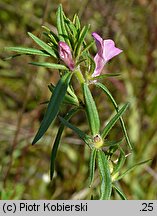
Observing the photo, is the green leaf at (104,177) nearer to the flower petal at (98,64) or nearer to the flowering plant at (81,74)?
the flowering plant at (81,74)

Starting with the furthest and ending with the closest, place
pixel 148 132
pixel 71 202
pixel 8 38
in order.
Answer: pixel 8 38
pixel 148 132
pixel 71 202

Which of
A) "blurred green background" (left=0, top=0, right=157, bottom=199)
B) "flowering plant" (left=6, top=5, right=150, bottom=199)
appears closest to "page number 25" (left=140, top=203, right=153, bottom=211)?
"flowering plant" (left=6, top=5, right=150, bottom=199)

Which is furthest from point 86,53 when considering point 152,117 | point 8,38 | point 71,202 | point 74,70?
point 8,38

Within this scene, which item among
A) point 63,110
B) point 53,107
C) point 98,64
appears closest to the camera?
point 53,107

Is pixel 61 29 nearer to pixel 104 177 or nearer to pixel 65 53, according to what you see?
pixel 65 53

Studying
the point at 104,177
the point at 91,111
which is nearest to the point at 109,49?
the point at 91,111

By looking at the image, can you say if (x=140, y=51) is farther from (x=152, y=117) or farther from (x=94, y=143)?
(x=94, y=143)

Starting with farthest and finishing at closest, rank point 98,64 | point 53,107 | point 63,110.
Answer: point 63,110
point 98,64
point 53,107
